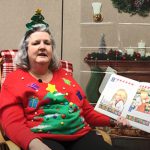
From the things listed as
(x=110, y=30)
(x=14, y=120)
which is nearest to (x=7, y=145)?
(x=14, y=120)

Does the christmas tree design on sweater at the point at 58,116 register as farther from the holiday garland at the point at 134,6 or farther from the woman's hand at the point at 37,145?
the holiday garland at the point at 134,6

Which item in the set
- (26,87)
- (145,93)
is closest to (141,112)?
(145,93)

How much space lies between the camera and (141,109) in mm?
2268

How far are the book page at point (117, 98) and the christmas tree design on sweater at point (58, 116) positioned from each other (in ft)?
1.15

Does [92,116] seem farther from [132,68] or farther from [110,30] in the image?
[110,30]

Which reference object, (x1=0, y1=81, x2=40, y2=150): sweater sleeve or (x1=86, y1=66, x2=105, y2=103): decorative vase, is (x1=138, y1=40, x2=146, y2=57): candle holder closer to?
(x1=86, y1=66, x2=105, y2=103): decorative vase

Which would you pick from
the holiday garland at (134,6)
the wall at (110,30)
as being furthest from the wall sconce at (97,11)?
the holiday garland at (134,6)

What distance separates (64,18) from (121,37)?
0.57 meters

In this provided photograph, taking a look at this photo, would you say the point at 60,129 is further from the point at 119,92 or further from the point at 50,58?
the point at 119,92

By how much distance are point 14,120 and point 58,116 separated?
0.25 metres

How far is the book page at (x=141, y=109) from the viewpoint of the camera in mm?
2236

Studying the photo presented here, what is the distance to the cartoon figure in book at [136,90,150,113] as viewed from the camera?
2264 millimetres

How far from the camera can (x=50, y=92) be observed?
1937 mm

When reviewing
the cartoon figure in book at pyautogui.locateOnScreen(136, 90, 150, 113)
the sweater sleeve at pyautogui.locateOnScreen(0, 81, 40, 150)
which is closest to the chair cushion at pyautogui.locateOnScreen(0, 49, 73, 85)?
the sweater sleeve at pyautogui.locateOnScreen(0, 81, 40, 150)
